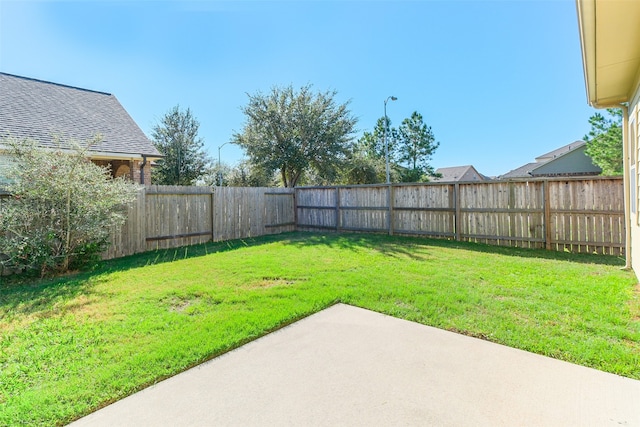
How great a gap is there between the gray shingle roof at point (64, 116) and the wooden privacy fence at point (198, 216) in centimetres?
335

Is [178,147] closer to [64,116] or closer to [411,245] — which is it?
[64,116]

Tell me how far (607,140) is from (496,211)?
494 inches

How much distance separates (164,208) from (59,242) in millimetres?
2774

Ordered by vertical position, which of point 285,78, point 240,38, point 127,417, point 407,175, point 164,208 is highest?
point 285,78

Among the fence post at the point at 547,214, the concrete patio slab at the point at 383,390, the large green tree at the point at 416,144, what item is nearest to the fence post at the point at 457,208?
the fence post at the point at 547,214

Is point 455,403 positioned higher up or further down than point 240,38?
further down

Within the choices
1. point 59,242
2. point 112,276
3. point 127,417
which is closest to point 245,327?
point 127,417

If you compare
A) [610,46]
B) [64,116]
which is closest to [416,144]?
[64,116]

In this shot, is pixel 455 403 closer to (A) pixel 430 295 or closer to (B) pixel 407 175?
(A) pixel 430 295

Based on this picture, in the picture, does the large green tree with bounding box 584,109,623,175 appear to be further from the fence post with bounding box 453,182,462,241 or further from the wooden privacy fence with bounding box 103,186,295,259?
the wooden privacy fence with bounding box 103,186,295,259

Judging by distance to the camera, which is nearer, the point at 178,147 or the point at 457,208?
the point at 457,208

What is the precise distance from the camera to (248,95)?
54.8 ft

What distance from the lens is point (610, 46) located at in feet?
10.6

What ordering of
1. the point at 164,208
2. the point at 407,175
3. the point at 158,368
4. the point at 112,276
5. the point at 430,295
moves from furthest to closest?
the point at 407,175 < the point at 164,208 < the point at 112,276 < the point at 430,295 < the point at 158,368
